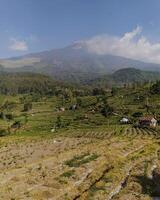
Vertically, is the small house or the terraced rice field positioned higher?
the terraced rice field

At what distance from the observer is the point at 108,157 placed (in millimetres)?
57719

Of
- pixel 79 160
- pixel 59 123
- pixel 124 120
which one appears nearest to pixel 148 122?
pixel 124 120

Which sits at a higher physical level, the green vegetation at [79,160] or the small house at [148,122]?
the green vegetation at [79,160]

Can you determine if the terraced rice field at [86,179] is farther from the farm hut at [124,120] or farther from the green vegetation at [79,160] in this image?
the farm hut at [124,120]

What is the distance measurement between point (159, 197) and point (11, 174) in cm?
2189

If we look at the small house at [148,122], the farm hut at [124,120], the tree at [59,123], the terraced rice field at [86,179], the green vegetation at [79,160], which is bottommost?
the tree at [59,123]

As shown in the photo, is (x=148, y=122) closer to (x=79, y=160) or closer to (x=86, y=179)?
(x=79, y=160)

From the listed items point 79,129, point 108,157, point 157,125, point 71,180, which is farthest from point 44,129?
point 71,180

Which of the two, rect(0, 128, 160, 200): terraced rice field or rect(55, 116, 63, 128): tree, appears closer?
rect(0, 128, 160, 200): terraced rice field

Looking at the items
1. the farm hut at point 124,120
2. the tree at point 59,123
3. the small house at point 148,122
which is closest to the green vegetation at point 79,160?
the small house at point 148,122

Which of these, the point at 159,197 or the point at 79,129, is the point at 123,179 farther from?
the point at 79,129

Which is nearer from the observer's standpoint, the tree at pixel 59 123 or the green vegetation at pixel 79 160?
the green vegetation at pixel 79 160

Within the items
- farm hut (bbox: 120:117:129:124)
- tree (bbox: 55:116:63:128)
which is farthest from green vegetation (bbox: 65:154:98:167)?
farm hut (bbox: 120:117:129:124)

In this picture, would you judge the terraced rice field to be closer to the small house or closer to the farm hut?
the small house
